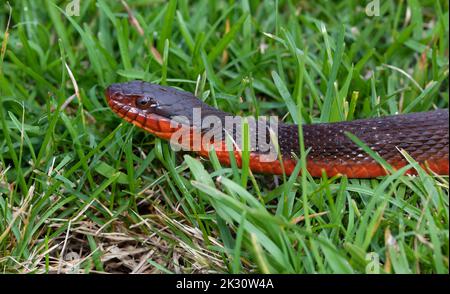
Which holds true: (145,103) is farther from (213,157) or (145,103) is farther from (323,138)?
(323,138)

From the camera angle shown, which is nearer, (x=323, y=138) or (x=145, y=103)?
(x=323, y=138)

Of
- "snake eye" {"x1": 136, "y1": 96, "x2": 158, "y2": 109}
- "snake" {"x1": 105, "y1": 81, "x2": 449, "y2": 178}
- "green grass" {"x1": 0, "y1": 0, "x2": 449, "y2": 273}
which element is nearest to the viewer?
"green grass" {"x1": 0, "y1": 0, "x2": 449, "y2": 273}

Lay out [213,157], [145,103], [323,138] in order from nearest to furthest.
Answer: [213,157] → [323,138] → [145,103]

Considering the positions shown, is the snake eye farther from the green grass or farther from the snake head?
the green grass

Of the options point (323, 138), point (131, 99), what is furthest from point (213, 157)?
point (131, 99)

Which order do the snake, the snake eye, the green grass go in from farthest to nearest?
1. the snake eye
2. the snake
3. the green grass

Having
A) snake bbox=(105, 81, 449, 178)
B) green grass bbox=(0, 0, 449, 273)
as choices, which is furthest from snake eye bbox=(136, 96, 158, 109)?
green grass bbox=(0, 0, 449, 273)
